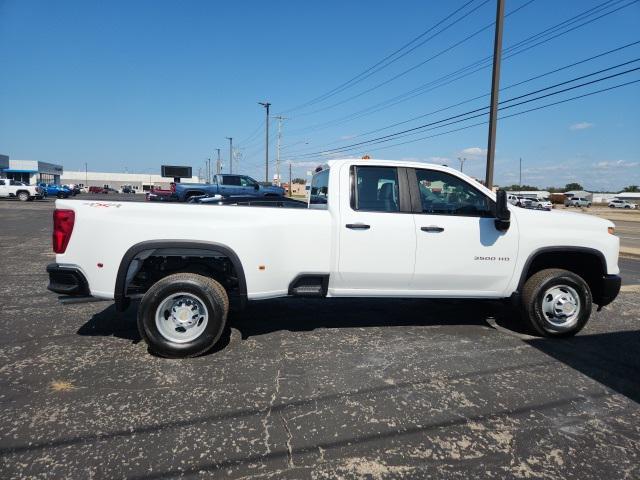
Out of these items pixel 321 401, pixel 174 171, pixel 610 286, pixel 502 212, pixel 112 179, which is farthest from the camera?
pixel 112 179

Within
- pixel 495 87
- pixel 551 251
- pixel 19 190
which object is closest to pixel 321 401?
pixel 551 251

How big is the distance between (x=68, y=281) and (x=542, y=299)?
4.89 m

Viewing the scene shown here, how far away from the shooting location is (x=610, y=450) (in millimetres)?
2801

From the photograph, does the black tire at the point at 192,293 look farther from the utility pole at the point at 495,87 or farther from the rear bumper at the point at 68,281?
the utility pole at the point at 495,87

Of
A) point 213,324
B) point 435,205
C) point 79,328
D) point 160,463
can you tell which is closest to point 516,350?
point 435,205

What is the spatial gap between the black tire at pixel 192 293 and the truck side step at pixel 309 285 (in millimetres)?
694

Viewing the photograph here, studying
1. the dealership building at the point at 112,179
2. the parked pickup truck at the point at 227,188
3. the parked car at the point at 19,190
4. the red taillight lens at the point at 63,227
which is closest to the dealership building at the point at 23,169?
the parked car at the point at 19,190

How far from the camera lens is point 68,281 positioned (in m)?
3.99

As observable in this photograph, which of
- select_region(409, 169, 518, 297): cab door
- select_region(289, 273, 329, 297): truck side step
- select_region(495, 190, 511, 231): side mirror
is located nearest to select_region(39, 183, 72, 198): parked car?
select_region(289, 273, 329, 297): truck side step

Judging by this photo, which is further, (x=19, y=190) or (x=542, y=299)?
(x=19, y=190)

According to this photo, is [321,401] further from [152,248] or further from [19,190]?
[19,190]

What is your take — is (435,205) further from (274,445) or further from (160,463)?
(160,463)

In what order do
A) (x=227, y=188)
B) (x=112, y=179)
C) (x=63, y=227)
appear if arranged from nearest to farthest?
(x=63, y=227), (x=227, y=188), (x=112, y=179)

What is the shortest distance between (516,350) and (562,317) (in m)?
0.85
